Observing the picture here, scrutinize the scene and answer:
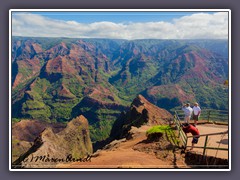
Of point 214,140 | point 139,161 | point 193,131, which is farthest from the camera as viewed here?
point 214,140

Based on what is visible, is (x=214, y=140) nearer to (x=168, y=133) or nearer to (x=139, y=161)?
(x=168, y=133)

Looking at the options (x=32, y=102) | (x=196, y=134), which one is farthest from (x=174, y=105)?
(x=196, y=134)

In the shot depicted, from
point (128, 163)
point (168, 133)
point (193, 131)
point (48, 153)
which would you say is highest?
point (193, 131)

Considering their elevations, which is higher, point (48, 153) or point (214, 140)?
point (214, 140)

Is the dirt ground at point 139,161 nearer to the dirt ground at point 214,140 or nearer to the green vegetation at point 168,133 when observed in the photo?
the dirt ground at point 214,140

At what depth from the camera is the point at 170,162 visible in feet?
45.9

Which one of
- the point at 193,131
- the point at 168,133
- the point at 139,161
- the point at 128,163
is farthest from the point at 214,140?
the point at 128,163

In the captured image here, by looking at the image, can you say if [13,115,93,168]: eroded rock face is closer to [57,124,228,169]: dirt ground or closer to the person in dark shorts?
[57,124,228,169]: dirt ground

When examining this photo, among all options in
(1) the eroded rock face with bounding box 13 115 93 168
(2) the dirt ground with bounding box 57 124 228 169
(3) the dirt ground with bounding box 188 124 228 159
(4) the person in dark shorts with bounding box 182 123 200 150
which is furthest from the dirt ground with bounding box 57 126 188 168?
(3) the dirt ground with bounding box 188 124 228 159

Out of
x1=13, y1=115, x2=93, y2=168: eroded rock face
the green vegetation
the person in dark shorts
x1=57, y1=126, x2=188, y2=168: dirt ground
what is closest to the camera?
x1=57, y1=126, x2=188, y2=168: dirt ground

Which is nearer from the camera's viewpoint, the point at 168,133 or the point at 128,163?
the point at 128,163

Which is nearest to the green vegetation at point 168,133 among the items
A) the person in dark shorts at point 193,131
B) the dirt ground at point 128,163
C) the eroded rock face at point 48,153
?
the person in dark shorts at point 193,131
